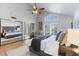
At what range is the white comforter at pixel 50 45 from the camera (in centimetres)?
148

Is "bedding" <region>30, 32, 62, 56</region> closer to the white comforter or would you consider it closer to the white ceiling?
the white comforter

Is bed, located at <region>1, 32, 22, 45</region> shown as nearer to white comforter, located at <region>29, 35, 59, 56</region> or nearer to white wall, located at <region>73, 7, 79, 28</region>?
white comforter, located at <region>29, 35, 59, 56</region>

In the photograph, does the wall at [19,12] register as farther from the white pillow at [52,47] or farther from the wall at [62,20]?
the white pillow at [52,47]

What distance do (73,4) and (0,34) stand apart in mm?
992

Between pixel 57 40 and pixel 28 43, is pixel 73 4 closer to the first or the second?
pixel 57 40

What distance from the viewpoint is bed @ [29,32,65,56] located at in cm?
148

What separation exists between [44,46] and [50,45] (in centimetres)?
8

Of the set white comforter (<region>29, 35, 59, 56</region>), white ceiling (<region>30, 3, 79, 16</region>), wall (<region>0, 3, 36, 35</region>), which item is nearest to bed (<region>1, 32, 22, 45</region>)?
wall (<region>0, 3, 36, 35</region>)

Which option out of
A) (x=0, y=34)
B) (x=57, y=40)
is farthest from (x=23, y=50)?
(x=57, y=40)

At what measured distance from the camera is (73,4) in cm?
144

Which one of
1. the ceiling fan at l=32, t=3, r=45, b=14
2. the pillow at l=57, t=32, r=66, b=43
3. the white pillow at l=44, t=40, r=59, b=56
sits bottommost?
the white pillow at l=44, t=40, r=59, b=56

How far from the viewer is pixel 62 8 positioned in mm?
1454

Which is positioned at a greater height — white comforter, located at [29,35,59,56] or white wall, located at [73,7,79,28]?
white wall, located at [73,7,79,28]

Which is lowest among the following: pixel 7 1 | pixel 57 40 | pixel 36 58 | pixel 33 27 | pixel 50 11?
pixel 36 58
